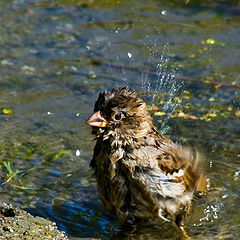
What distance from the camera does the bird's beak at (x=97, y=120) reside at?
198 inches

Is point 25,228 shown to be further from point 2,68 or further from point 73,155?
point 2,68

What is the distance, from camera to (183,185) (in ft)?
17.4

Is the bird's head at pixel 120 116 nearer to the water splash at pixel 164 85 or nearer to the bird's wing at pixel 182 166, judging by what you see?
the bird's wing at pixel 182 166

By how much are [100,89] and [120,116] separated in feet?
8.25

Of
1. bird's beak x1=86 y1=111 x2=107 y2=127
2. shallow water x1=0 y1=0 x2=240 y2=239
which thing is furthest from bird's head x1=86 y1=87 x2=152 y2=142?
shallow water x1=0 y1=0 x2=240 y2=239

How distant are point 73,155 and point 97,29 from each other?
3.12 metres

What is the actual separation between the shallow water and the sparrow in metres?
0.30

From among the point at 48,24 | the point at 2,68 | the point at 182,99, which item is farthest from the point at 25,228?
the point at 48,24

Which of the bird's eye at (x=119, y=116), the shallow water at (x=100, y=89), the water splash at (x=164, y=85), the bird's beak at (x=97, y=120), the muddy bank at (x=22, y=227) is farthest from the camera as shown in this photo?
the water splash at (x=164, y=85)

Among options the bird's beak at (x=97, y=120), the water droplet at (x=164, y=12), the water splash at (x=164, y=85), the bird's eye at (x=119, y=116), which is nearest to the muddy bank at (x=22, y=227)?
the bird's beak at (x=97, y=120)

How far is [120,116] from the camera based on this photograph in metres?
5.20

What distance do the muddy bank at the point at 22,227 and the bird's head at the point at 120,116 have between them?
83cm

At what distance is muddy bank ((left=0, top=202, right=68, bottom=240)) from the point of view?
4508 millimetres

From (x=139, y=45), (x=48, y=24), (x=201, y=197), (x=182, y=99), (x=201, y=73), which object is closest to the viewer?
(x=201, y=197)
